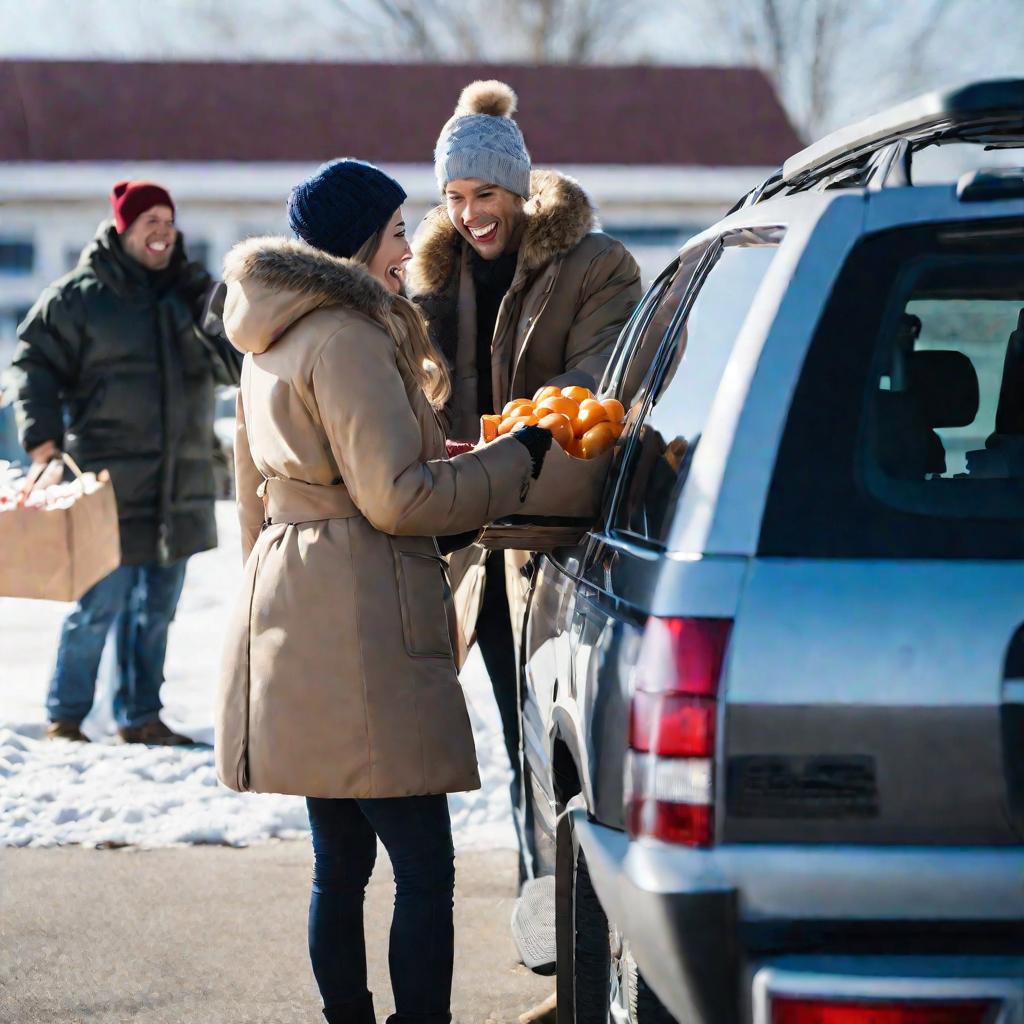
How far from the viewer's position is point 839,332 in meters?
2.42

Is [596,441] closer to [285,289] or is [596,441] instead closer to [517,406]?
[517,406]

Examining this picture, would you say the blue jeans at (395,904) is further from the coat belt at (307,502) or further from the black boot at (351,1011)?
the coat belt at (307,502)

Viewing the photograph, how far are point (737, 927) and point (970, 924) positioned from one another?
316 mm

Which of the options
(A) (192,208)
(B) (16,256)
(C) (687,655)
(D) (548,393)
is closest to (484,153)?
(D) (548,393)

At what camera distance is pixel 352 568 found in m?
3.33

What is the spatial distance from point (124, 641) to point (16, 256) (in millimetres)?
21386

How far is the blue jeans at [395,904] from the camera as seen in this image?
3.38m

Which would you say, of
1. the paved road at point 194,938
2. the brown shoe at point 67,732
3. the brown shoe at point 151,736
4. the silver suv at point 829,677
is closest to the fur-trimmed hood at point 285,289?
the silver suv at point 829,677

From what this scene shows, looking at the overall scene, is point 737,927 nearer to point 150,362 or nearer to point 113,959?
point 113,959

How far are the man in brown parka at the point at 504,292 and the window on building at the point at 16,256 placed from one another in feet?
78.1

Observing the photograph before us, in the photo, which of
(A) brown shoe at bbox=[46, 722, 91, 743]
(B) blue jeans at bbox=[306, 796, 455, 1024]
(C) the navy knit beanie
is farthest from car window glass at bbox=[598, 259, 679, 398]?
(A) brown shoe at bbox=[46, 722, 91, 743]

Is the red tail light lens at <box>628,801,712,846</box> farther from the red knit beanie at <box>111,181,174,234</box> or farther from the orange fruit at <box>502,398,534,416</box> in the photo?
the red knit beanie at <box>111,181,174,234</box>

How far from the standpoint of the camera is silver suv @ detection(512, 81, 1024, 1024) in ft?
7.36

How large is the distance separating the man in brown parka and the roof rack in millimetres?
1014
